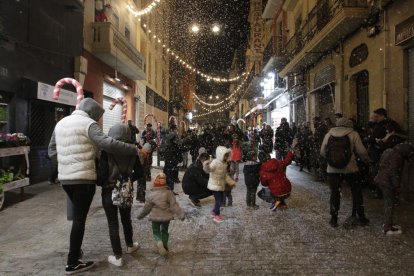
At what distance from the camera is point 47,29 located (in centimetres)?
1116

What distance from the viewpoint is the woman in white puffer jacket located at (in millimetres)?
6758

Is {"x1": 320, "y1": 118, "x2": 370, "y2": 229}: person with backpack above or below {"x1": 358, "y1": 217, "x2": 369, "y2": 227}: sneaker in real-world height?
above

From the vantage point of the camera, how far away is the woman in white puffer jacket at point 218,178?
22.2ft

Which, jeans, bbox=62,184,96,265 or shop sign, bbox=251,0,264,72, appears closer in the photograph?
jeans, bbox=62,184,96,265

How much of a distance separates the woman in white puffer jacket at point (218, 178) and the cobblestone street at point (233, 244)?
293 millimetres

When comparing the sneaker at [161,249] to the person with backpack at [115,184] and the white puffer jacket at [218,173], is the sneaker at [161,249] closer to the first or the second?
the person with backpack at [115,184]

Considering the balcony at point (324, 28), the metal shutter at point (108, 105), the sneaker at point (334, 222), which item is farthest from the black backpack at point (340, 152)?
the metal shutter at point (108, 105)

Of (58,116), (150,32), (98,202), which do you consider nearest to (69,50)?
(58,116)

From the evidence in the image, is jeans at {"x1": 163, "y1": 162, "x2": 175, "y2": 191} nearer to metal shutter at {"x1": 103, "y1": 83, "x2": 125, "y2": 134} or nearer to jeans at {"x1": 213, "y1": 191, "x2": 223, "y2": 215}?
jeans at {"x1": 213, "y1": 191, "x2": 223, "y2": 215}

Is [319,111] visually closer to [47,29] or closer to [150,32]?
[47,29]

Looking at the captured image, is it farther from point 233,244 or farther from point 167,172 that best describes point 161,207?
point 167,172

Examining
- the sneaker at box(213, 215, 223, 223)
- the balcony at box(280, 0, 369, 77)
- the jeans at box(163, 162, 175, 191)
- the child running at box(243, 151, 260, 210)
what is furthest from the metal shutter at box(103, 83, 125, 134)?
the sneaker at box(213, 215, 223, 223)

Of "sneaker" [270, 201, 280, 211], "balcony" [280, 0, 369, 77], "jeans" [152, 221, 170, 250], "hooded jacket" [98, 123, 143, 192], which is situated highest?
"balcony" [280, 0, 369, 77]

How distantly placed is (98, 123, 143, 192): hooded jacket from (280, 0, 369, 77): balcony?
27.6 ft
